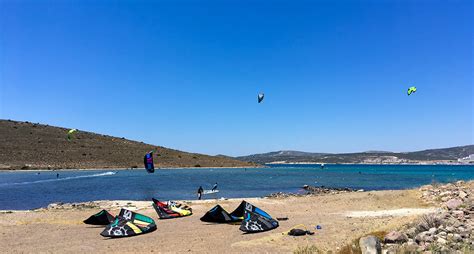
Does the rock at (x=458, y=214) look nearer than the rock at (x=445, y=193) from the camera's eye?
Yes

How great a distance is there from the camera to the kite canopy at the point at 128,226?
53.7 ft

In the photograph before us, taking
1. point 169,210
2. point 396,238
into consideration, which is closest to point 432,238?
point 396,238

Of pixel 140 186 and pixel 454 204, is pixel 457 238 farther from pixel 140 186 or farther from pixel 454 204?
pixel 140 186

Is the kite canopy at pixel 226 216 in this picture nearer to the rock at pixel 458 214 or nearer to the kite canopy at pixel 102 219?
the kite canopy at pixel 102 219

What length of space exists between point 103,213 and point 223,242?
799cm

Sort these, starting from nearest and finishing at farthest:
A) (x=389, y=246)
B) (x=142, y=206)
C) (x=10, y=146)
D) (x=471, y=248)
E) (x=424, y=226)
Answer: (x=471, y=248)
(x=389, y=246)
(x=424, y=226)
(x=142, y=206)
(x=10, y=146)

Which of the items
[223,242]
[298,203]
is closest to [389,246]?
[223,242]

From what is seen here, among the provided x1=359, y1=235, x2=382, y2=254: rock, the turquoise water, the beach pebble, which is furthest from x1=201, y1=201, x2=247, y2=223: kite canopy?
the turquoise water

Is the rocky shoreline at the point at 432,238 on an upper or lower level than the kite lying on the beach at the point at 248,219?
upper

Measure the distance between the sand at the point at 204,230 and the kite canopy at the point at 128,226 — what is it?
41 cm

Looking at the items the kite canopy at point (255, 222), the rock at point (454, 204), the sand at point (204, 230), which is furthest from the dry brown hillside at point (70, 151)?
the rock at point (454, 204)

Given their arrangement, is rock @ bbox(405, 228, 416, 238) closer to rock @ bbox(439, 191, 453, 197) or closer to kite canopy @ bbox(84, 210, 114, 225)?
kite canopy @ bbox(84, 210, 114, 225)

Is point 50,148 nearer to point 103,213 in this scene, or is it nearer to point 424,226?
point 103,213

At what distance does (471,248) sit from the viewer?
8953 millimetres
